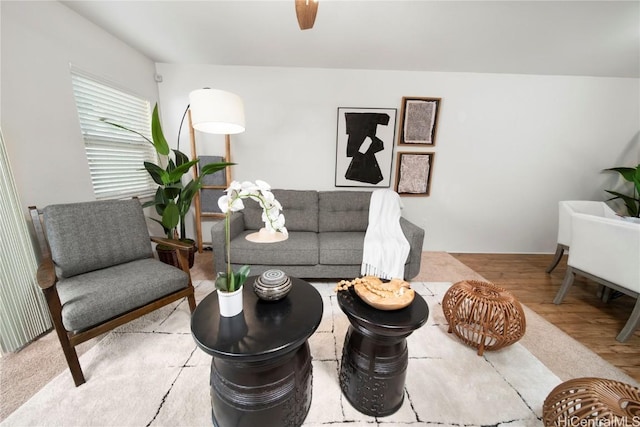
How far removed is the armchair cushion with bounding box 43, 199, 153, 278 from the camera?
1.38 meters

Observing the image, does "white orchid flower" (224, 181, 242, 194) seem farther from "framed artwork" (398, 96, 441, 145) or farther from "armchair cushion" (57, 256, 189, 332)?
"framed artwork" (398, 96, 441, 145)

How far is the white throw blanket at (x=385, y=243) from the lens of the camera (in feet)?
6.60

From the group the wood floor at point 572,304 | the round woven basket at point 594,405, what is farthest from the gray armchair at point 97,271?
the wood floor at point 572,304

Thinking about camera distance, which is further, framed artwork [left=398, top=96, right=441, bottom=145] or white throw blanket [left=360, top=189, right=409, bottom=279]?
framed artwork [left=398, top=96, right=441, bottom=145]

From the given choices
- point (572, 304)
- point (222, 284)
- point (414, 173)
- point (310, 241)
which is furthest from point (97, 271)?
point (572, 304)

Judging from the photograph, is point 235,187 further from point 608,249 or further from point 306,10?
point 608,249

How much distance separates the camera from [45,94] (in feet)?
5.07

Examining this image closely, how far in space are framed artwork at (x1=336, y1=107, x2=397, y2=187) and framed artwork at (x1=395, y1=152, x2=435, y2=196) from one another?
143 millimetres

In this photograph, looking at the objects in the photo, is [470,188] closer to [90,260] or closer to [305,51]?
[305,51]

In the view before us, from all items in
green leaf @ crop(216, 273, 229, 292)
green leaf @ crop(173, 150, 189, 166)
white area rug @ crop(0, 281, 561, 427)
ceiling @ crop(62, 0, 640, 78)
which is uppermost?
ceiling @ crop(62, 0, 640, 78)

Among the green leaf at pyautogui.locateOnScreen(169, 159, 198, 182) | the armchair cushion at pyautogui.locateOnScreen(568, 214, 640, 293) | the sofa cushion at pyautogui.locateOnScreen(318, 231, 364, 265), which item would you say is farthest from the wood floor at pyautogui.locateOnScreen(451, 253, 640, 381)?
the green leaf at pyautogui.locateOnScreen(169, 159, 198, 182)

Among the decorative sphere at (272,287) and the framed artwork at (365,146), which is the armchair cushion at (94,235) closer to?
the decorative sphere at (272,287)

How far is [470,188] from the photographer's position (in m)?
2.90

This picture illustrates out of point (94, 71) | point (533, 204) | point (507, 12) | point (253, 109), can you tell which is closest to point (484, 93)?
point (507, 12)
